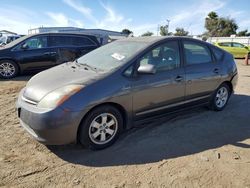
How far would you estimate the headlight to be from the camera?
127 inches

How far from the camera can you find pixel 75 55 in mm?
9805

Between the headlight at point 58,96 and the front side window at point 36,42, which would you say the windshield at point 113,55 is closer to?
the headlight at point 58,96

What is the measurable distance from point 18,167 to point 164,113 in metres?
2.40

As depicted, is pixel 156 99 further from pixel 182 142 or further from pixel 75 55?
pixel 75 55

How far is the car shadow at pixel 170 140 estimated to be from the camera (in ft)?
11.5

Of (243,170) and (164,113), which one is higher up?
(164,113)

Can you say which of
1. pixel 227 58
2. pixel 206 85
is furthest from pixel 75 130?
pixel 227 58

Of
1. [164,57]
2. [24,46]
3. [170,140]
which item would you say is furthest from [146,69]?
[24,46]

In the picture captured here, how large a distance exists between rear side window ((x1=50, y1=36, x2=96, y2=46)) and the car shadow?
6.15m

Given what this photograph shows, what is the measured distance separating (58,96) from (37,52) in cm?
657

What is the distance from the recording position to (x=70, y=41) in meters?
9.96

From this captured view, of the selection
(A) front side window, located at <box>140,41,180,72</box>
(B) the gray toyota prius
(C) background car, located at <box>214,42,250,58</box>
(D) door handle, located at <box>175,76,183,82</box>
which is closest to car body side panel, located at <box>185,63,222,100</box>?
(B) the gray toyota prius

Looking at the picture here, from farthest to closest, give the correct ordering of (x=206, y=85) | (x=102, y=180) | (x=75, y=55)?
(x=75, y=55) < (x=206, y=85) < (x=102, y=180)

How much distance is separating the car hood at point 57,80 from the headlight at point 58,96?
8cm
